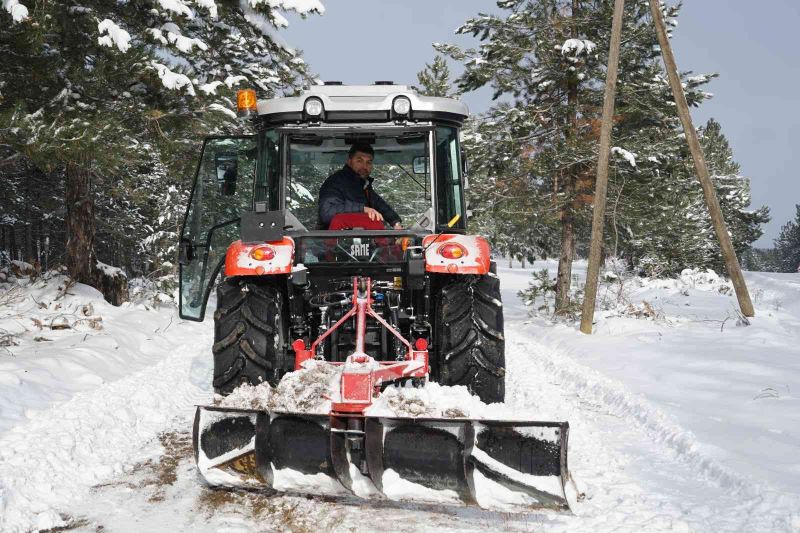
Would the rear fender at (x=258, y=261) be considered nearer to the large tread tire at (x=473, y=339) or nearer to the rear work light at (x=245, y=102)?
the rear work light at (x=245, y=102)

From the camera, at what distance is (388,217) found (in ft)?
18.5

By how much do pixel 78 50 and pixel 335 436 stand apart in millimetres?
9325

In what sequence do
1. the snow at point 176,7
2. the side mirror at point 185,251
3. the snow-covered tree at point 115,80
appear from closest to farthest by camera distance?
the side mirror at point 185,251 → the snow-covered tree at point 115,80 → the snow at point 176,7

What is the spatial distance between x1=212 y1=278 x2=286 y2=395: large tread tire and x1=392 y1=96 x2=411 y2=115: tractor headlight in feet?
5.33

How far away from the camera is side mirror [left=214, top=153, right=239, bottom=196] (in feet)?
17.1

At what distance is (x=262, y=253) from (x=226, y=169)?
3.20ft

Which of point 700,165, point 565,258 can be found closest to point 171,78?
point 700,165

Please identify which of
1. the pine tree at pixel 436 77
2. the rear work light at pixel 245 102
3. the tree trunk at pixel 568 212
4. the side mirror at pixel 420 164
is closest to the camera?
the rear work light at pixel 245 102

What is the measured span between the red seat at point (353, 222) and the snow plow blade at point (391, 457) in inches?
75.1

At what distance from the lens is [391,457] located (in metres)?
3.38

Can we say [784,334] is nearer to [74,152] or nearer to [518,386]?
[518,386]

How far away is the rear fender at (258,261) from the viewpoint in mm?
4574

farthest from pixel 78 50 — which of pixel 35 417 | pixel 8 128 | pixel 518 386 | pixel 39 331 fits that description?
pixel 518 386

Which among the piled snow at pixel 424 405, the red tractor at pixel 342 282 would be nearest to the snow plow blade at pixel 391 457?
the red tractor at pixel 342 282
